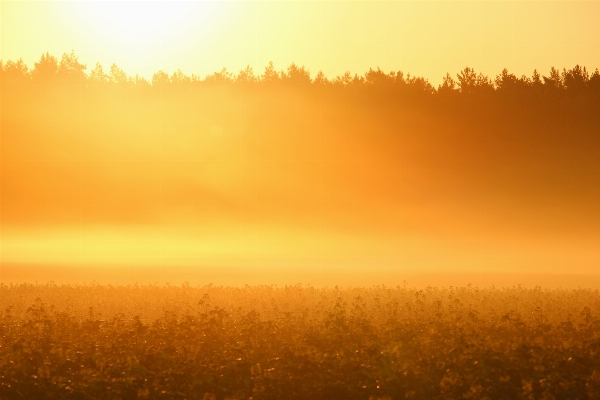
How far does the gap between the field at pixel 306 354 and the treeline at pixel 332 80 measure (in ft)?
173

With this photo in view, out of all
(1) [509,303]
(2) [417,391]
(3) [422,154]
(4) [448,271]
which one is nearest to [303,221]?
(3) [422,154]

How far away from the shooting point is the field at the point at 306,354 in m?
13.3

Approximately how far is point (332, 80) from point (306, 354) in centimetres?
6201

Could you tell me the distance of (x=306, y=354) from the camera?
14.6 metres

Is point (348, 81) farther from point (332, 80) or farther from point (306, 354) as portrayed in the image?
point (306, 354)

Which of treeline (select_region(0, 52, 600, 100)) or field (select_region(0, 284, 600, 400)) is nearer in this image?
field (select_region(0, 284, 600, 400))

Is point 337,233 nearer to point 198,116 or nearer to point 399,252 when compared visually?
point 399,252

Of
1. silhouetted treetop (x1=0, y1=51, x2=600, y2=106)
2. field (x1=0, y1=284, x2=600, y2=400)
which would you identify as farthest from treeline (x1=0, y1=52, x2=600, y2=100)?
field (x1=0, y1=284, x2=600, y2=400)

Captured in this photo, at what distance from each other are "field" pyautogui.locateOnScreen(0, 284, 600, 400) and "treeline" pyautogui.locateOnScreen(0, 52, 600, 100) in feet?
173

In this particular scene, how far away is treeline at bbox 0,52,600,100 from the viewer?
6925 cm

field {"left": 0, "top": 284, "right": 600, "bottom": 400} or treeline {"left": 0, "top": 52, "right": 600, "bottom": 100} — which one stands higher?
treeline {"left": 0, "top": 52, "right": 600, "bottom": 100}

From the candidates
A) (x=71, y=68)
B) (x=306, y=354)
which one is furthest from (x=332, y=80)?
(x=306, y=354)

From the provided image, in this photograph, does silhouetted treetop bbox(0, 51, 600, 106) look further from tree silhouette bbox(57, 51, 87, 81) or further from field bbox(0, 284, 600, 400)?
field bbox(0, 284, 600, 400)

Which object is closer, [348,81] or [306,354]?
[306,354]
